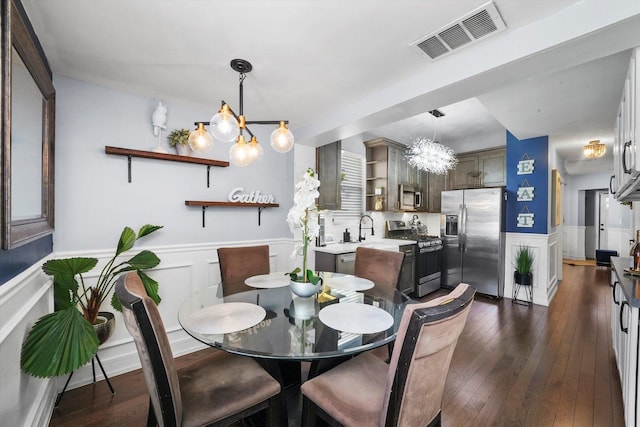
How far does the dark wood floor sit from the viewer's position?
1.79 m

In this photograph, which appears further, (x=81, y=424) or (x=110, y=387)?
(x=110, y=387)

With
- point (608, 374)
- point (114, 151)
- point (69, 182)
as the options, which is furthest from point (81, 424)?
point (608, 374)

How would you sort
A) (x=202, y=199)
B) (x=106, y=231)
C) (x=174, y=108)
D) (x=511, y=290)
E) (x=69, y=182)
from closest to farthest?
1. (x=69, y=182)
2. (x=106, y=231)
3. (x=174, y=108)
4. (x=202, y=199)
5. (x=511, y=290)

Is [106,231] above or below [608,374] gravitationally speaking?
above

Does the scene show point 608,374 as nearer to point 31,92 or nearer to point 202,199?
point 202,199

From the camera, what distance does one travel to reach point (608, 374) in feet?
7.38

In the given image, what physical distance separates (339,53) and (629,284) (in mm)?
2472

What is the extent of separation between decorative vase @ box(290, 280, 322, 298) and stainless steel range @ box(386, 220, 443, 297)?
9.52ft

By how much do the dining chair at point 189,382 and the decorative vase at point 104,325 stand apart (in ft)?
3.22

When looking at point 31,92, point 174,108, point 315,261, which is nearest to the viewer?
point 31,92

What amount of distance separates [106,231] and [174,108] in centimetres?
134

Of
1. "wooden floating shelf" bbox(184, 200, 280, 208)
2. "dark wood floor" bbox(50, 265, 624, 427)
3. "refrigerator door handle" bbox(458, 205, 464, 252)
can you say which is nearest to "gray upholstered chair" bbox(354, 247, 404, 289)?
"dark wood floor" bbox(50, 265, 624, 427)

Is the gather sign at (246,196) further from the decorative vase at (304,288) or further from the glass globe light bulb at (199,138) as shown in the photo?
the decorative vase at (304,288)

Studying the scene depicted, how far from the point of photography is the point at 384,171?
4570 millimetres
